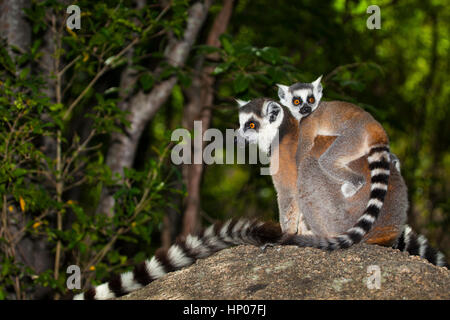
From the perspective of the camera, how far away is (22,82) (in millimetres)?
4102

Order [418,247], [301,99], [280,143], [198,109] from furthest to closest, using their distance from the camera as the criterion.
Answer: [198,109] < [301,99] < [280,143] < [418,247]

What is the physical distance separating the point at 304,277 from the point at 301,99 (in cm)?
189

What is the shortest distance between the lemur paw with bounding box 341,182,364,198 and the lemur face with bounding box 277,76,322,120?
2.76ft

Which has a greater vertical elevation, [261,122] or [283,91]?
[283,91]

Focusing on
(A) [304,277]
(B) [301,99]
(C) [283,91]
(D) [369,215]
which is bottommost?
(A) [304,277]

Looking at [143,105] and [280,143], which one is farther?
[143,105]

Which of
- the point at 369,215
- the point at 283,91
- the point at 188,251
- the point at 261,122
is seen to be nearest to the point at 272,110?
the point at 261,122

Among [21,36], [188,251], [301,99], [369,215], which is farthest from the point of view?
[21,36]

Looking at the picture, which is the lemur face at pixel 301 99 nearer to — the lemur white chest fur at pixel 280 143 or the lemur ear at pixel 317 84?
the lemur ear at pixel 317 84

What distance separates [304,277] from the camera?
294cm

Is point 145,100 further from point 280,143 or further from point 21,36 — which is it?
point 280,143

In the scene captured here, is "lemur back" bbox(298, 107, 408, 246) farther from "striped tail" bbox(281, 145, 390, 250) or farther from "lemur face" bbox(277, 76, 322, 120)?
"lemur face" bbox(277, 76, 322, 120)

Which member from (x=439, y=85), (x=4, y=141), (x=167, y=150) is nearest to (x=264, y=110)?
(x=167, y=150)

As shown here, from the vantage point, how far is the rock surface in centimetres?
273
